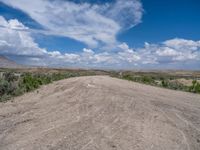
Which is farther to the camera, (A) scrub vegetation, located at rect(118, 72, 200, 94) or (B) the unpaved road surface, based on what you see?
(A) scrub vegetation, located at rect(118, 72, 200, 94)

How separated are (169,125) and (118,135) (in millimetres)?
2856

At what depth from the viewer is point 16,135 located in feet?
36.4

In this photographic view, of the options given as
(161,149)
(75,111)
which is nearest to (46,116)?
(75,111)

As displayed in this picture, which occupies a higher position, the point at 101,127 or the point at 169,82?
the point at 101,127

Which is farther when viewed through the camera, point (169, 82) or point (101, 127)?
point (169, 82)

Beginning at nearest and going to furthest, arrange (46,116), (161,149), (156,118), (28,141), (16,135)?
(161,149) → (28,141) → (16,135) → (156,118) → (46,116)

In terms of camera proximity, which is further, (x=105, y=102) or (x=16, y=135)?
(x=105, y=102)

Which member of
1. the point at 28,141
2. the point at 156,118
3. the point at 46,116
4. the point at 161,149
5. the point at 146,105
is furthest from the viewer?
the point at 146,105

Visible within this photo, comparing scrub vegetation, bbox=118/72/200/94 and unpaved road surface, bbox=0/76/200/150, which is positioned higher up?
unpaved road surface, bbox=0/76/200/150

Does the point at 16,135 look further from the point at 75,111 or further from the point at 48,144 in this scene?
the point at 75,111

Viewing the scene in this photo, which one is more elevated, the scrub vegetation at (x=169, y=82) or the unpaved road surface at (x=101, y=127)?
the unpaved road surface at (x=101, y=127)

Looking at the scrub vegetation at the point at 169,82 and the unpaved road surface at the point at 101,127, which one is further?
the scrub vegetation at the point at 169,82

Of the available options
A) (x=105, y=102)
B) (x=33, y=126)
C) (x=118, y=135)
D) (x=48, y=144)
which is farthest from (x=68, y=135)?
(x=105, y=102)

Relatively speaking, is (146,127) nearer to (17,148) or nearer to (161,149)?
(161,149)
